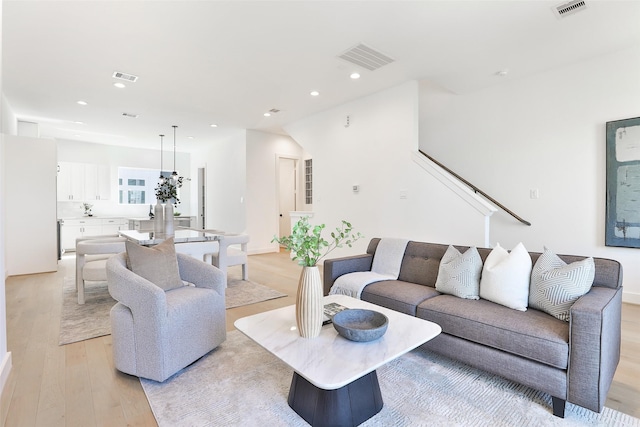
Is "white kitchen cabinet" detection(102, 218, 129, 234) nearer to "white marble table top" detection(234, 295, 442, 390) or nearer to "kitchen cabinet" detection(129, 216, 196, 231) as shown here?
"kitchen cabinet" detection(129, 216, 196, 231)

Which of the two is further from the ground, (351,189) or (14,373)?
(351,189)

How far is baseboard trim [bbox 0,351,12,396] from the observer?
1868 mm

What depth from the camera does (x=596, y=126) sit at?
3.66 m

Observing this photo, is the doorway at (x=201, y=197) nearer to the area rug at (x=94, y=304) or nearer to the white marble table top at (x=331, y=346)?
the area rug at (x=94, y=304)

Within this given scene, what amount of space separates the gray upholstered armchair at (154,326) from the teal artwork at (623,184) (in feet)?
14.2

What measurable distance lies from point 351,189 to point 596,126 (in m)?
3.15

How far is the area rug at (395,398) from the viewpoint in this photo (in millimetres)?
1611

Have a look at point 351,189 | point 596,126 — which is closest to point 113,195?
point 351,189

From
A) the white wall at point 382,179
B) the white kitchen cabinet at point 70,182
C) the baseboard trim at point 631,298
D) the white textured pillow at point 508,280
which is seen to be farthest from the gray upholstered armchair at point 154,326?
the white kitchen cabinet at point 70,182

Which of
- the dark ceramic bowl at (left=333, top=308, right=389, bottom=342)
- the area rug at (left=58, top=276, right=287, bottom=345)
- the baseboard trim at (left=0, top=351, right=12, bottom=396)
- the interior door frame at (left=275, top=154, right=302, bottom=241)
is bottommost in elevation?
the area rug at (left=58, top=276, right=287, bottom=345)

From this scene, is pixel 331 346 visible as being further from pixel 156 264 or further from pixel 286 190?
pixel 286 190

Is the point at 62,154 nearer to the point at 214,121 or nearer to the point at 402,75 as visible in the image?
the point at 214,121

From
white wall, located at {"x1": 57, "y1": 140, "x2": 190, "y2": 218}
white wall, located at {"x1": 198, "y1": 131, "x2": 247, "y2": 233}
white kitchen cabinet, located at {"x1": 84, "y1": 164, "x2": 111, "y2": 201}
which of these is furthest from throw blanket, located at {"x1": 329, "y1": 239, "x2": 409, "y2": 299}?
white kitchen cabinet, located at {"x1": 84, "y1": 164, "x2": 111, "y2": 201}

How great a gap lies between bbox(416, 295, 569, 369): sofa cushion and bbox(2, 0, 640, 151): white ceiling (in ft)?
7.93
